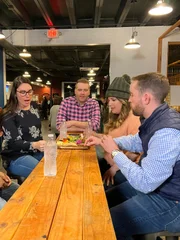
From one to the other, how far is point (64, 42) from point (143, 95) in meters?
4.83

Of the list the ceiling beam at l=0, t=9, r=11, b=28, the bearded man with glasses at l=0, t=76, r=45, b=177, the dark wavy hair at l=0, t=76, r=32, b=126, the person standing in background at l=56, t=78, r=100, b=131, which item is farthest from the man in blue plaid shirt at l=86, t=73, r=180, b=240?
the ceiling beam at l=0, t=9, r=11, b=28

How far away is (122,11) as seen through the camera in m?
5.05

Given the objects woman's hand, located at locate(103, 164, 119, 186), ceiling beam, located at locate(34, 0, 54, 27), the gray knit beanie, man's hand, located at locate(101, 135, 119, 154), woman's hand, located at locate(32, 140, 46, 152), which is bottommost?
woman's hand, located at locate(103, 164, 119, 186)

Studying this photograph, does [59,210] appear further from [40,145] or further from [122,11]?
[122,11]

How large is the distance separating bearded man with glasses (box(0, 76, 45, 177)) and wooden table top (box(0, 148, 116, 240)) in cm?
69

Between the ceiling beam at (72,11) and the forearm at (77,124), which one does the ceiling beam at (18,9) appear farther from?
the forearm at (77,124)

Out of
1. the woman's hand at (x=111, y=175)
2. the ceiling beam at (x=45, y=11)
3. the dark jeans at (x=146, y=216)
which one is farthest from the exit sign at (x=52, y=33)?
the dark jeans at (x=146, y=216)

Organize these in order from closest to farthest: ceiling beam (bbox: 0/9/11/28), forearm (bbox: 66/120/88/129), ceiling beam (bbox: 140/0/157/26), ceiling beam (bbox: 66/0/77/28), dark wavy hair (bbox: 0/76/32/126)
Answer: dark wavy hair (bbox: 0/76/32/126) < forearm (bbox: 66/120/88/129) < ceiling beam (bbox: 66/0/77/28) < ceiling beam (bbox: 140/0/157/26) < ceiling beam (bbox: 0/9/11/28)

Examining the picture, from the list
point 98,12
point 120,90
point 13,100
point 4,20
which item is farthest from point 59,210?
point 4,20

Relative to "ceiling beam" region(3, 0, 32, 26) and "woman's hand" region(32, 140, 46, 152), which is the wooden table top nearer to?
"woman's hand" region(32, 140, 46, 152)

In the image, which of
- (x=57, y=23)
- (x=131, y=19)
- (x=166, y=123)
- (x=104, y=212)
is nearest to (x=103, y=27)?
(x=131, y=19)

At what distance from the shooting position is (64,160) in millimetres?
1843

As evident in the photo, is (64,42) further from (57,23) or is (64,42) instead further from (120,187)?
(120,187)

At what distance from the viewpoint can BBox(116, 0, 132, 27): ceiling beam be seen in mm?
4562
